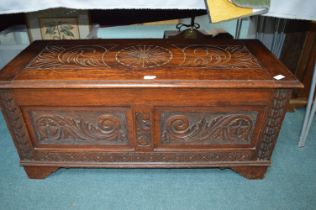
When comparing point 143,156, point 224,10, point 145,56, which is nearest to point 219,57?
point 224,10

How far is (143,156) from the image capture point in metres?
1.08

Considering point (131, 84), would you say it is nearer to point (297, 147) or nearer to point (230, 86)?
point (230, 86)

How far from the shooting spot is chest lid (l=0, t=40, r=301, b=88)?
872mm

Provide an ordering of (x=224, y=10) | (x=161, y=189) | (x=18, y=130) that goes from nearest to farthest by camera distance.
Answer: (x=224, y=10), (x=18, y=130), (x=161, y=189)

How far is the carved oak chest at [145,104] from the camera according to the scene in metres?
0.89

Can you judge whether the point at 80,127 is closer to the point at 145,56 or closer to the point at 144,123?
the point at 144,123

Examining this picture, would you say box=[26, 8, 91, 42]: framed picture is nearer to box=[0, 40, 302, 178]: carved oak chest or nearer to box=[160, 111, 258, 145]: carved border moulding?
box=[0, 40, 302, 178]: carved oak chest

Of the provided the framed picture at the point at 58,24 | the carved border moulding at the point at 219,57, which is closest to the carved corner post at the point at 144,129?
the carved border moulding at the point at 219,57

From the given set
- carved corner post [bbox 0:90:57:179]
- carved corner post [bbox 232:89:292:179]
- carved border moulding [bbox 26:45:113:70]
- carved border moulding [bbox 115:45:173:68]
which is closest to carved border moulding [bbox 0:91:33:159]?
carved corner post [bbox 0:90:57:179]

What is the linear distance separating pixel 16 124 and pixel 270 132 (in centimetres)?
97

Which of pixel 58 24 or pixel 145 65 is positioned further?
pixel 58 24

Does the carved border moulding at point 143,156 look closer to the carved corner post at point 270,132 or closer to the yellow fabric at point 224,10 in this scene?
the carved corner post at point 270,132

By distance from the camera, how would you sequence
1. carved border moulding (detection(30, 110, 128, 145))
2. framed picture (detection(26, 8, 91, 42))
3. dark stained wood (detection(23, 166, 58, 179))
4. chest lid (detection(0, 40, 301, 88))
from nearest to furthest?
chest lid (detection(0, 40, 301, 88))
carved border moulding (detection(30, 110, 128, 145))
dark stained wood (detection(23, 166, 58, 179))
framed picture (detection(26, 8, 91, 42))

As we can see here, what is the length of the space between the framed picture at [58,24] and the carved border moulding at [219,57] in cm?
70
